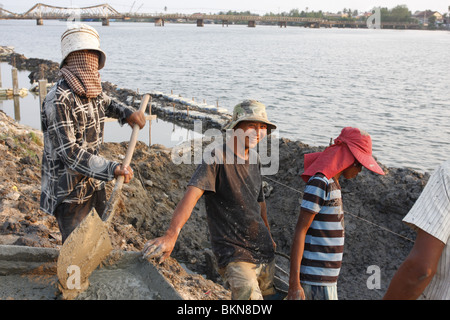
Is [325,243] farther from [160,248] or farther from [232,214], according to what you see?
[160,248]

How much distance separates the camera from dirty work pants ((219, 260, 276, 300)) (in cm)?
243

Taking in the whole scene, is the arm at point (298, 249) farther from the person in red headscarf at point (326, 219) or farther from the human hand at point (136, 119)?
the human hand at point (136, 119)

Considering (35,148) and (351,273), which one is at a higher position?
(35,148)

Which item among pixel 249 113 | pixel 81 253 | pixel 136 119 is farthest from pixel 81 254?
pixel 249 113

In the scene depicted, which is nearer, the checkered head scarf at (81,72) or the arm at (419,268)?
the arm at (419,268)

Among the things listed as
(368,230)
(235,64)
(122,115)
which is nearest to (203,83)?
(235,64)

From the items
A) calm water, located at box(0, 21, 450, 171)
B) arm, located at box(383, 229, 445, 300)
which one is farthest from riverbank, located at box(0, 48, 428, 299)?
calm water, located at box(0, 21, 450, 171)

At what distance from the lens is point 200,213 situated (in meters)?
7.61

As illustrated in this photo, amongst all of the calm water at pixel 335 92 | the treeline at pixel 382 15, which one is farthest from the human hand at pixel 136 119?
the treeline at pixel 382 15

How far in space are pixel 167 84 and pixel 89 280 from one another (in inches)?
1183

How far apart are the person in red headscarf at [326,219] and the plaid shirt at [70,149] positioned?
1.29 metres

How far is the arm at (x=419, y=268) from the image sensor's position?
5.29 ft

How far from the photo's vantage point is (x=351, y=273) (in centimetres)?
602
